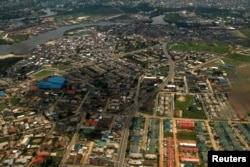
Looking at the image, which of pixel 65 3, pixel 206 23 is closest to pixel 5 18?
pixel 65 3

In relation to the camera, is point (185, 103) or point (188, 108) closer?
point (188, 108)

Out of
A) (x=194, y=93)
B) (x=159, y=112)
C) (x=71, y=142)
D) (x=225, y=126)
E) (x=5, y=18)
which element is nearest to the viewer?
(x=71, y=142)

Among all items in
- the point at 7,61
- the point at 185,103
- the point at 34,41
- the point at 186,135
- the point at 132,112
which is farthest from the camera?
the point at 34,41

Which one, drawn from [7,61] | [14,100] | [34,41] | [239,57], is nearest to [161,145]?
[14,100]

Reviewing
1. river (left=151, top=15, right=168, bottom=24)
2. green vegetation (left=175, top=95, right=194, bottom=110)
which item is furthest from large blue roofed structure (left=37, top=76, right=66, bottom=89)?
river (left=151, top=15, right=168, bottom=24)

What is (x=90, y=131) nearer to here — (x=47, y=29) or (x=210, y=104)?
(x=210, y=104)

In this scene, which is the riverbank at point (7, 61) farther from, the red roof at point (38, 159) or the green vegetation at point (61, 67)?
the red roof at point (38, 159)

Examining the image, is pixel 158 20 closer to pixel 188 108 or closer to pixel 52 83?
pixel 52 83
